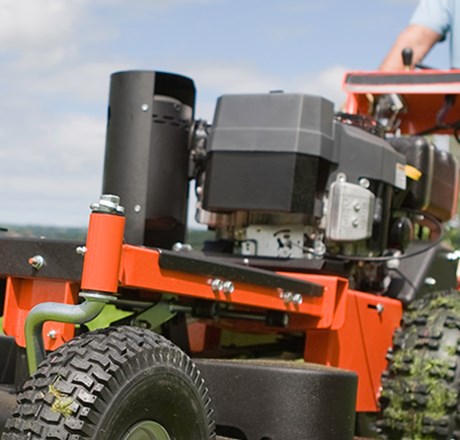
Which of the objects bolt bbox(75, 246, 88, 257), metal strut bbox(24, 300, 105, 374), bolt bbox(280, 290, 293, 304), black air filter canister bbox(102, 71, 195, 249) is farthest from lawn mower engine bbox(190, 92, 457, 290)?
metal strut bbox(24, 300, 105, 374)

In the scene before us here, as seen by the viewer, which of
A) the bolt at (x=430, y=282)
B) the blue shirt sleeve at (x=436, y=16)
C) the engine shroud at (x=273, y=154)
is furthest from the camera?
the blue shirt sleeve at (x=436, y=16)

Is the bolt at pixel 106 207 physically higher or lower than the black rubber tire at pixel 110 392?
higher

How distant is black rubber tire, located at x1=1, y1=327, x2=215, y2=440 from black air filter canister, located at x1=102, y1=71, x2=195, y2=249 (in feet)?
4.09

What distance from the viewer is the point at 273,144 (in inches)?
150

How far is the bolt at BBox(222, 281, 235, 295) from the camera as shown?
3063 millimetres

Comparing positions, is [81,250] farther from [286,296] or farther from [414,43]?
[414,43]

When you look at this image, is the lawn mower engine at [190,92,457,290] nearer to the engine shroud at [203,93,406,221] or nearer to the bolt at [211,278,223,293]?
the engine shroud at [203,93,406,221]

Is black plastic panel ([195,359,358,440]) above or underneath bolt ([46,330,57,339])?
underneath

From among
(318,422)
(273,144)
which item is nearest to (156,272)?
(318,422)

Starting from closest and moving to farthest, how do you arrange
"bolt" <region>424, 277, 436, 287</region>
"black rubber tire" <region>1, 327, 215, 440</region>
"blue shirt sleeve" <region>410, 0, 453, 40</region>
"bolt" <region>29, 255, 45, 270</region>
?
"black rubber tire" <region>1, 327, 215, 440</region> → "bolt" <region>29, 255, 45, 270</region> → "bolt" <region>424, 277, 436, 287</region> → "blue shirt sleeve" <region>410, 0, 453, 40</region>

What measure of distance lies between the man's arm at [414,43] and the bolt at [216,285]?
2.47 m

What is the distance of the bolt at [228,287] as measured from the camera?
306 cm

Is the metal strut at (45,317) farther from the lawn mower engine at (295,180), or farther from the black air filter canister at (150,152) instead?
the lawn mower engine at (295,180)

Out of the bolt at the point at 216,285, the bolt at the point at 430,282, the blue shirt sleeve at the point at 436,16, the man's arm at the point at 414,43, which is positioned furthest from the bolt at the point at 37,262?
the blue shirt sleeve at the point at 436,16
